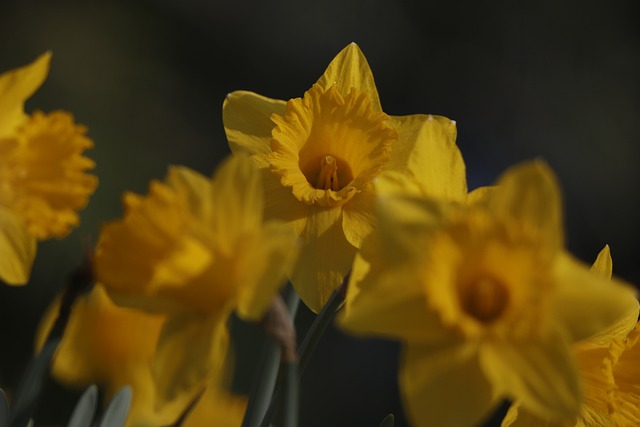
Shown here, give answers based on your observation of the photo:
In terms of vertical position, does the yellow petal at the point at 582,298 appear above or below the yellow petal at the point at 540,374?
above

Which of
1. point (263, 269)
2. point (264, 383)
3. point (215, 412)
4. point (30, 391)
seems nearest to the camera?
point (263, 269)

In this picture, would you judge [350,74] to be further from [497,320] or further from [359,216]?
[497,320]

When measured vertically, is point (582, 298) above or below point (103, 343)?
above

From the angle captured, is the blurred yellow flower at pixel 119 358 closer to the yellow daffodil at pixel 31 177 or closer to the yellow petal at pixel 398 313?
the yellow daffodil at pixel 31 177

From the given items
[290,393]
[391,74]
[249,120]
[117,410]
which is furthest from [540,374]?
[391,74]

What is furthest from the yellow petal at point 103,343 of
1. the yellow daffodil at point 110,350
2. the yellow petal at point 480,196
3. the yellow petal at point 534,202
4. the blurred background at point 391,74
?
the blurred background at point 391,74

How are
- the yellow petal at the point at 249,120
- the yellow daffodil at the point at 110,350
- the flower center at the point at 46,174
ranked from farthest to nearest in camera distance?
the yellow daffodil at the point at 110,350 < the yellow petal at the point at 249,120 < the flower center at the point at 46,174
